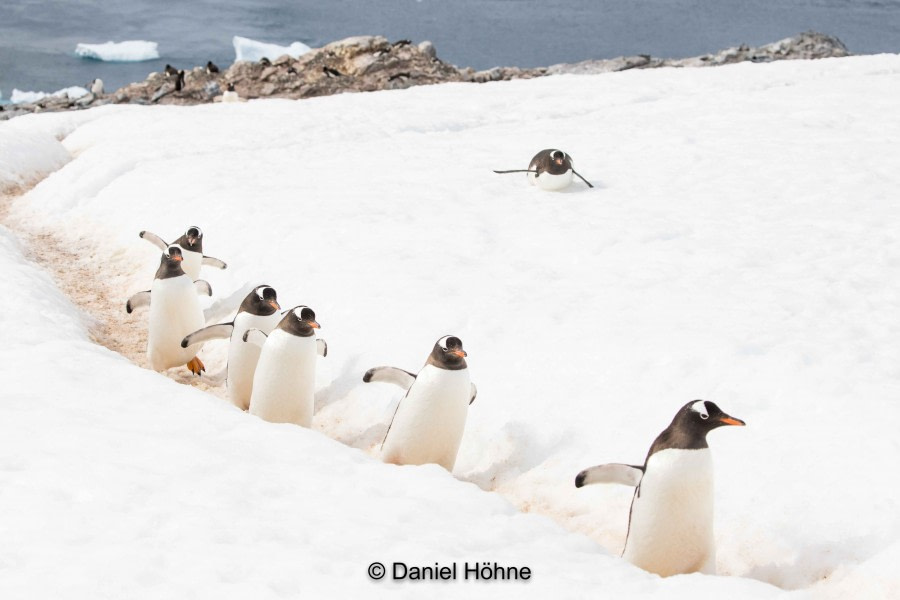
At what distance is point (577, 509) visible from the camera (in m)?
4.74

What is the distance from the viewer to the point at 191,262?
7.96 meters

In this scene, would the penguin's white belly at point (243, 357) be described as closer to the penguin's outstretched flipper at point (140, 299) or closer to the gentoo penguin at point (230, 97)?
the penguin's outstretched flipper at point (140, 299)

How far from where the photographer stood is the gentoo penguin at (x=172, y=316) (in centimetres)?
691

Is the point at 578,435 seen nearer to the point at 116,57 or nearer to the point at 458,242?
the point at 458,242

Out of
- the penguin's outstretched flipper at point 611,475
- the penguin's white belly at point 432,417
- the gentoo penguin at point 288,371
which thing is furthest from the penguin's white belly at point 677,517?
the gentoo penguin at point 288,371

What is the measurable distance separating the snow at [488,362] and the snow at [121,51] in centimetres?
3410

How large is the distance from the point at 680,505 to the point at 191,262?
5363 mm

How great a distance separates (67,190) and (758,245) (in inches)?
337

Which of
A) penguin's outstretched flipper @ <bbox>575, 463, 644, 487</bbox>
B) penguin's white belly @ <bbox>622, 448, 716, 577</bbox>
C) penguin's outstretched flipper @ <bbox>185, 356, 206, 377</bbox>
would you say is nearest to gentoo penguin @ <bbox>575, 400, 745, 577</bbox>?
penguin's white belly @ <bbox>622, 448, 716, 577</bbox>

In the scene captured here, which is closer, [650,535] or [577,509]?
[650,535]

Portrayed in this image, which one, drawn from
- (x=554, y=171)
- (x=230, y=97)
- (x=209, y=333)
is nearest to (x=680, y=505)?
(x=209, y=333)

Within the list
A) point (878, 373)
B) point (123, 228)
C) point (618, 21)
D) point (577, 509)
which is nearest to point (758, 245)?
point (878, 373)

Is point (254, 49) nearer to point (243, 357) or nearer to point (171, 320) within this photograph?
point (171, 320)

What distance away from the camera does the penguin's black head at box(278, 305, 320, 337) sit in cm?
564
